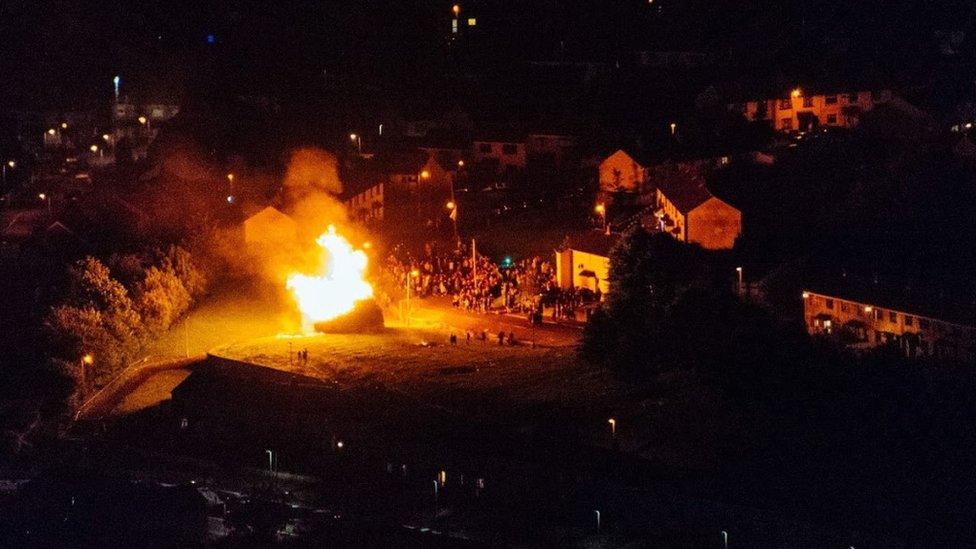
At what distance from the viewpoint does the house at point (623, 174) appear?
90.7ft

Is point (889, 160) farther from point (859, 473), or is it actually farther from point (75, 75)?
point (75, 75)

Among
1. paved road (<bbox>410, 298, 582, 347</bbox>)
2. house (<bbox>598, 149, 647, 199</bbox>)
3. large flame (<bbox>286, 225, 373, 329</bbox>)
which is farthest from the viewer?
house (<bbox>598, 149, 647, 199</bbox>)

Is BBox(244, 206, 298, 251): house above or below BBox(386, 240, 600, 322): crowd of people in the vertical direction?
above

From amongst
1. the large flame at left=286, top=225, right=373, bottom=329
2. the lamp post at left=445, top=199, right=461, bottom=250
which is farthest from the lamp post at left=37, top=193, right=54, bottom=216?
the lamp post at left=445, top=199, right=461, bottom=250

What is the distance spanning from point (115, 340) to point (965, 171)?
51.6 ft

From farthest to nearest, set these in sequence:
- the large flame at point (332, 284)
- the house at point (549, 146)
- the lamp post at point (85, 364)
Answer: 1. the house at point (549, 146)
2. the large flame at point (332, 284)
3. the lamp post at point (85, 364)

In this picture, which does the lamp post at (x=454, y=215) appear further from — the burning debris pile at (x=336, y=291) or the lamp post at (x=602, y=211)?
the lamp post at (x=602, y=211)

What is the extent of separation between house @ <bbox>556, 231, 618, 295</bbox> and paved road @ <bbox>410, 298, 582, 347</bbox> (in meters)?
1.30

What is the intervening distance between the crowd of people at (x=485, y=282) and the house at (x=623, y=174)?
376 cm

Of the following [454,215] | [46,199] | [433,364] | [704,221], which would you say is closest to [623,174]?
[454,215]

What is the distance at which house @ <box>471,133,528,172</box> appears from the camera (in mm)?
31469

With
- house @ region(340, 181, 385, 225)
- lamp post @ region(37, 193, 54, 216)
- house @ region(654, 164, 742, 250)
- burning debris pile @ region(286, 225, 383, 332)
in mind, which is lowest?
burning debris pile @ region(286, 225, 383, 332)

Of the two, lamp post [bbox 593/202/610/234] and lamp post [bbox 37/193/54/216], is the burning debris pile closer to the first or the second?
lamp post [bbox 593/202/610/234]

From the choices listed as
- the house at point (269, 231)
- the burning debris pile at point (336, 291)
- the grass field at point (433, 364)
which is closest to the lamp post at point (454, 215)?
the burning debris pile at point (336, 291)
